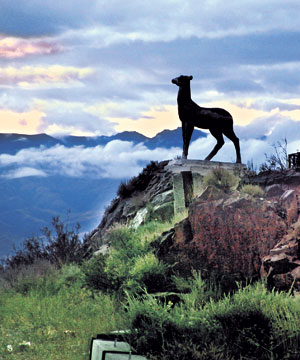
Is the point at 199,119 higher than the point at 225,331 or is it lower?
higher

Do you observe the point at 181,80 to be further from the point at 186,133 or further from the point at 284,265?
the point at 284,265

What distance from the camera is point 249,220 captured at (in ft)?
26.7

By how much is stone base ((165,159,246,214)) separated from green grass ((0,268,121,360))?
437 centimetres

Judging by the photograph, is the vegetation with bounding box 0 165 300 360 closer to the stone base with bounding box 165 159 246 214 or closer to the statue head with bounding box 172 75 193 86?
the stone base with bounding box 165 159 246 214

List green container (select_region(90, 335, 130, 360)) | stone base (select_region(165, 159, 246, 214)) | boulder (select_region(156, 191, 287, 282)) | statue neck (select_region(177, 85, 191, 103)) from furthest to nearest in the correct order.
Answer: statue neck (select_region(177, 85, 191, 103)) → stone base (select_region(165, 159, 246, 214)) → boulder (select_region(156, 191, 287, 282)) → green container (select_region(90, 335, 130, 360))

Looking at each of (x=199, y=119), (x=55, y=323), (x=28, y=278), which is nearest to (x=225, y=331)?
(x=55, y=323)

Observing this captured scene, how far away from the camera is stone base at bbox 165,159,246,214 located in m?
13.2

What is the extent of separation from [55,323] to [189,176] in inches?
257

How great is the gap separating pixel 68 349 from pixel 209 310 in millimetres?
2334

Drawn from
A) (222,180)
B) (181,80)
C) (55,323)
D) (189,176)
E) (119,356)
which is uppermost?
(181,80)

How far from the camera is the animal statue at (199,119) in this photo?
15.2 meters

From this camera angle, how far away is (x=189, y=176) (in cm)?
1333

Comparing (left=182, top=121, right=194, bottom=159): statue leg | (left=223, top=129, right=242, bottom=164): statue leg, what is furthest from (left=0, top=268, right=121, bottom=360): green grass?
(left=223, top=129, right=242, bottom=164): statue leg

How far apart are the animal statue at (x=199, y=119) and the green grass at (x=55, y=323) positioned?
7.05m
